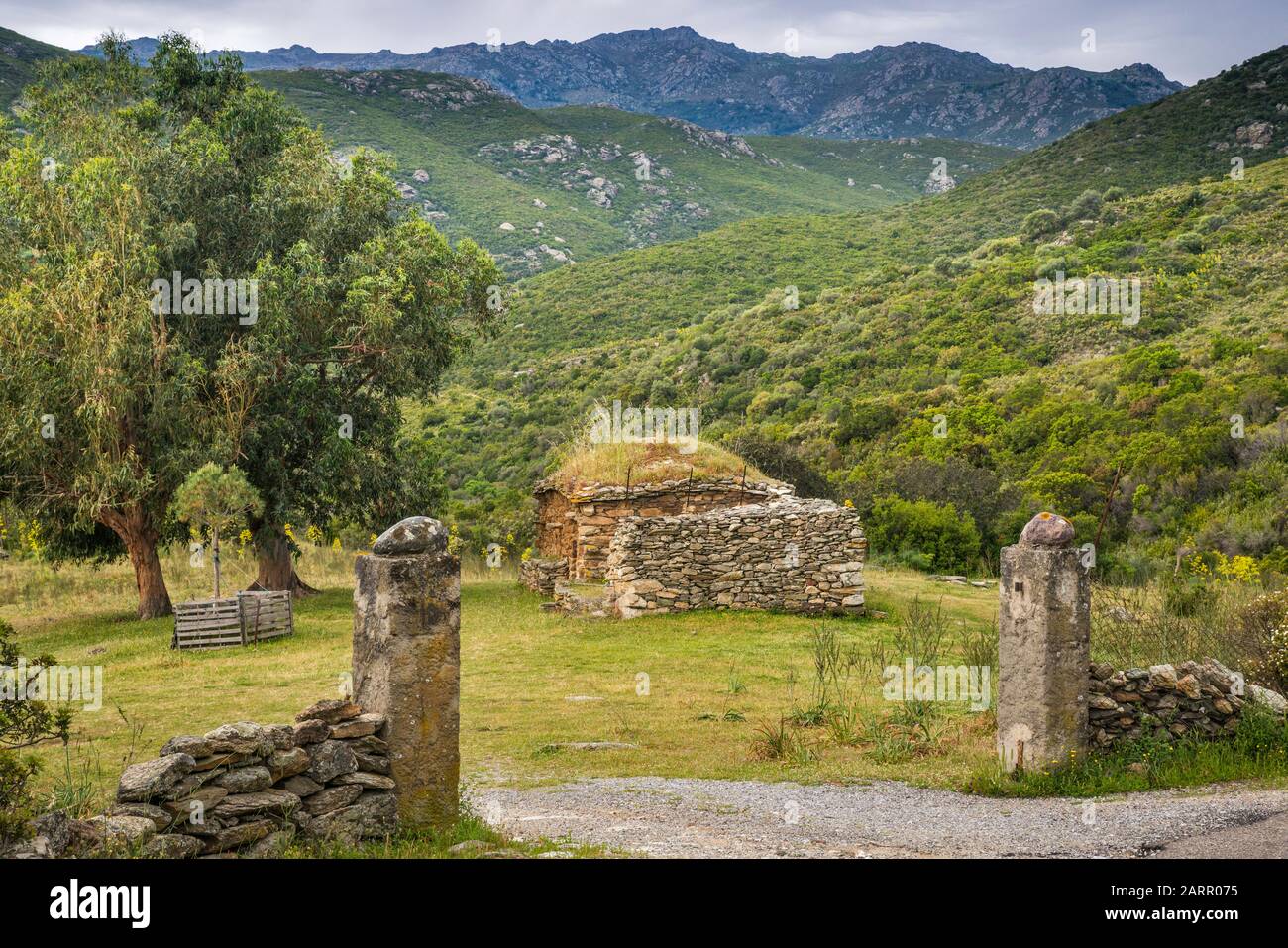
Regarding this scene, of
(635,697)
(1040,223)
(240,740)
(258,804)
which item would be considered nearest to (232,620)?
(635,697)

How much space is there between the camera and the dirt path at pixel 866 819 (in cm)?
686

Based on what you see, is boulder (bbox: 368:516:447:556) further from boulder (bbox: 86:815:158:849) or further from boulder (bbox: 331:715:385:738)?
boulder (bbox: 86:815:158:849)

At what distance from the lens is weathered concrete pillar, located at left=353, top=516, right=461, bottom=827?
6.84 metres

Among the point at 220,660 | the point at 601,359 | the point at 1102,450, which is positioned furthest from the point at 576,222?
the point at 220,660

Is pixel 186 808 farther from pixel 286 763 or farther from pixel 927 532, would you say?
pixel 927 532

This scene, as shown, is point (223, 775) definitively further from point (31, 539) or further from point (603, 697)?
point (31, 539)

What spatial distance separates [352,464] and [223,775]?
16538 millimetres

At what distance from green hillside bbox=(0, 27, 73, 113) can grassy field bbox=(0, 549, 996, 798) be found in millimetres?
60603

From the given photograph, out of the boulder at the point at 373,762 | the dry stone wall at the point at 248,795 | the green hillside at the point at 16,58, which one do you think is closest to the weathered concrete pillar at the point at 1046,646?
the boulder at the point at 373,762

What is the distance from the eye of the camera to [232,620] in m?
17.8

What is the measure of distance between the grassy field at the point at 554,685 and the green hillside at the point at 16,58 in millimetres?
60603

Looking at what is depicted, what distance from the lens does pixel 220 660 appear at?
1628 cm

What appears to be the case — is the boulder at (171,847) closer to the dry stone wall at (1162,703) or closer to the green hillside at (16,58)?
the dry stone wall at (1162,703)

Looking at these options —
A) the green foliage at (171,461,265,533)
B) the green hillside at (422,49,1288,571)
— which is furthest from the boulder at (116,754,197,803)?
the green hillside at (422,49,1288,571)
